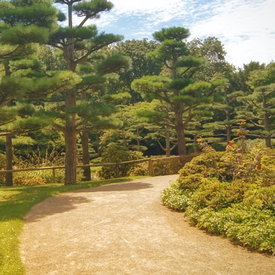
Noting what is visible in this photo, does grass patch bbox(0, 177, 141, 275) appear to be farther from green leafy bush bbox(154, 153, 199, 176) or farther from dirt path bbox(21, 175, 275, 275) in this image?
green leafy bush bbox(154, 153, 199, 176)

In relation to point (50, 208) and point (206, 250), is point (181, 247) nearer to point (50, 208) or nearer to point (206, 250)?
point (206, 250)

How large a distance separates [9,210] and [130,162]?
24.8 feet

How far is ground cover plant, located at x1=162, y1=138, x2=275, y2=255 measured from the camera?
5035mm

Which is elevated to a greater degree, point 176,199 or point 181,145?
point 181,145

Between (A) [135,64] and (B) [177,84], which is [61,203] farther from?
(A) [135,64]

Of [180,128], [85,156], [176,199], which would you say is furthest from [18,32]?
[180,128]

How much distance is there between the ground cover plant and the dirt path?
0.22 m

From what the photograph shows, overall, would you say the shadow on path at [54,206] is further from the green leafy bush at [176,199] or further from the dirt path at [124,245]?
the green leafy bush at [176,199]

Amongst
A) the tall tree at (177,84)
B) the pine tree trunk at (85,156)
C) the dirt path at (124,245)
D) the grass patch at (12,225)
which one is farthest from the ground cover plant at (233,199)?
the pine tree trunk at (85,156)

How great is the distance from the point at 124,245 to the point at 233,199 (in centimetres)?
249

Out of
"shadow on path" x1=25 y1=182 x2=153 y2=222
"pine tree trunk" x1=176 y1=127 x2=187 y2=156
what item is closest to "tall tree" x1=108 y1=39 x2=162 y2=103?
"pine tree trunk" x1=176 y1=127 x2=187 y2=156

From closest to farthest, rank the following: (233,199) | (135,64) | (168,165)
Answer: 1. (233,199)
2. (168,165)
3. (135,64)

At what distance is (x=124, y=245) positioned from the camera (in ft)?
16.6

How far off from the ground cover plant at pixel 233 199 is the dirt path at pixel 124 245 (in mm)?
216
